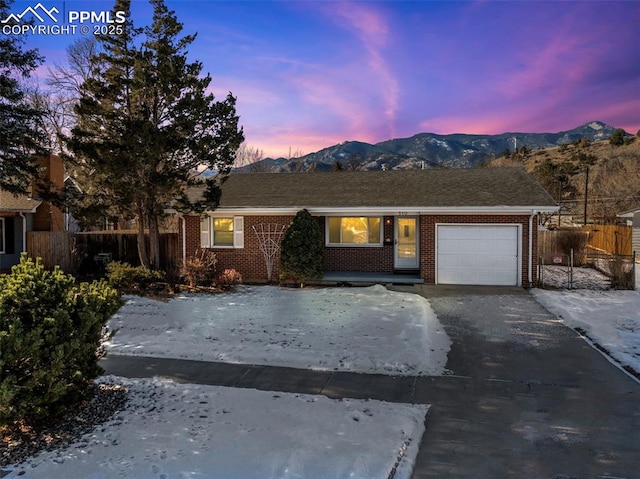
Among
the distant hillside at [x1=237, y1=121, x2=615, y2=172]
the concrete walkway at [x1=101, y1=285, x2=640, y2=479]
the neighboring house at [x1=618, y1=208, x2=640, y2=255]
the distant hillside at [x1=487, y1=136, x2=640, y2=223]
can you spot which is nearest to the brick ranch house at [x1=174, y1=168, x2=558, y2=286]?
the concrete walkway at [x1=101, y1=285, x2=640, y2=479]

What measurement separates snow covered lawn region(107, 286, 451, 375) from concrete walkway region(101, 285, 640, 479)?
373 mm

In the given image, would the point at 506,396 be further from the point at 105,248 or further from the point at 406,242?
the point at 105,248

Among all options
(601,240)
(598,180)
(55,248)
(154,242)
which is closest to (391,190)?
(154,242)

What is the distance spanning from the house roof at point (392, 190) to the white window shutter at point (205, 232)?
94 centimetres

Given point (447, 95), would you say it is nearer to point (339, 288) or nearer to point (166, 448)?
point (339, 288)

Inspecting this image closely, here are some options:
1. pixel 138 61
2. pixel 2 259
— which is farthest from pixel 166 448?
pixel 2 259

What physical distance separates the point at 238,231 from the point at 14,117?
7.79 meters

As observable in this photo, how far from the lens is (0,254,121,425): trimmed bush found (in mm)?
4035

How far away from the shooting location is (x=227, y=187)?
57.9 feet

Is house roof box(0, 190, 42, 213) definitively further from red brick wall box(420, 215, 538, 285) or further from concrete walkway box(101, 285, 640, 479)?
red brick wall box(420, 215, 538, 285)

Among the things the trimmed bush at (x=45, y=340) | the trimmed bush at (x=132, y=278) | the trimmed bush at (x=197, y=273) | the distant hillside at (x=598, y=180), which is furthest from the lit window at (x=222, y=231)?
the distant hillside at (x=598, y=180)

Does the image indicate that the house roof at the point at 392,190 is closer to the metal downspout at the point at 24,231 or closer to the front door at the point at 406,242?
the front door at the point at 406,242

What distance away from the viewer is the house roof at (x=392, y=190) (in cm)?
1415

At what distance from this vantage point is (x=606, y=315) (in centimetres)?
1004
